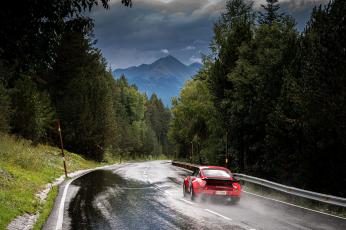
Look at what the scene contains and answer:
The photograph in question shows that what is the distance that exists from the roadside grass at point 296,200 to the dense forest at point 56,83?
9.80 metres

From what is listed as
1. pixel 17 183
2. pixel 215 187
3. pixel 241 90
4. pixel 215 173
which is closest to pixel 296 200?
pixel 215 173

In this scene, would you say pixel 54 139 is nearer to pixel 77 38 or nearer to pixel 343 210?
pixel 77 38

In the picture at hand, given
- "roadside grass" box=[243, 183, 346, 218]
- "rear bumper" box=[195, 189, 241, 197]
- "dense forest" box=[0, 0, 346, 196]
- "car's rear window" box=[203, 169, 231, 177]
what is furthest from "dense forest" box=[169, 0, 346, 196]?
"rear bumper" box=[195, 189, 241, 197]

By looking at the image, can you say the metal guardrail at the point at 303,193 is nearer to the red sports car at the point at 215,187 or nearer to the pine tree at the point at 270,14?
the red sports car at the point at 215,187

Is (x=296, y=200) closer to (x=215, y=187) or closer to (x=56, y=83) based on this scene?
(x=215, y=187)

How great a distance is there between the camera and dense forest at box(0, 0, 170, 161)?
287 inches

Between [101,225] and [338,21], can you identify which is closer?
[101,225]

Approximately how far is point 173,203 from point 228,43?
80.6ft

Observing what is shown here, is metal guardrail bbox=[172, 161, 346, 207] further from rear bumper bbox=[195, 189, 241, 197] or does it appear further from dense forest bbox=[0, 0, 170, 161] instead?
dense forest bbox=[0, 0, 170, 161]

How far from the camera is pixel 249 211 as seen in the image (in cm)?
1348

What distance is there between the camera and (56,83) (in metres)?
54.4

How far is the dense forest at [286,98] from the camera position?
57.8 ft

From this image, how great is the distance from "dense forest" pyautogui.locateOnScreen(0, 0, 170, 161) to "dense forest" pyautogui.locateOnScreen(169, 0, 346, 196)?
10540 mm

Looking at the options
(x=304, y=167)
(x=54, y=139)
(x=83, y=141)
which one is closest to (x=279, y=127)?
(x=304, y=167)
